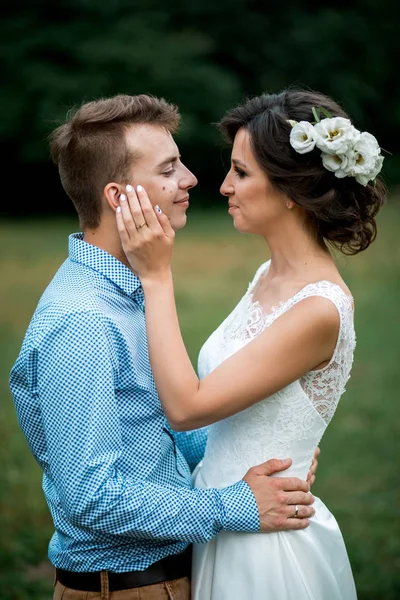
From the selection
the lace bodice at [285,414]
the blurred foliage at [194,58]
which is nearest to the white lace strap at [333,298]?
the lace bodice at [285,414]

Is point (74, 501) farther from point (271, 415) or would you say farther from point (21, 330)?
point (21, 330)

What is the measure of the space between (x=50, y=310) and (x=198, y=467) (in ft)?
3.56

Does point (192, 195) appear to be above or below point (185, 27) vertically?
below

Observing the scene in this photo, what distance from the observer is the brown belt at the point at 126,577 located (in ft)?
8.89

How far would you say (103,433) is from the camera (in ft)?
8.27

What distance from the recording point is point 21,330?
10633mm

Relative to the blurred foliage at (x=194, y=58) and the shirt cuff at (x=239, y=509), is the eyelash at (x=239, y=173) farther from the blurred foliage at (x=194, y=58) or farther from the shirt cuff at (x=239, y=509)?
the blurred foliage at (x=194, y=58)

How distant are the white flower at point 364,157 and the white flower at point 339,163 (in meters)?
0.02

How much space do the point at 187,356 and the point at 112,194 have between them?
2.33 ft

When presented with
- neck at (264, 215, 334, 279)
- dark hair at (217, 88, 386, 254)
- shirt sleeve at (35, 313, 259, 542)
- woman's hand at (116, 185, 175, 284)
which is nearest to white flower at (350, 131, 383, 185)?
dark hair at (217, 88, 386, 254)

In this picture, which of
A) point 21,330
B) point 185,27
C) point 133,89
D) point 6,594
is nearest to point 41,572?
point 6,594

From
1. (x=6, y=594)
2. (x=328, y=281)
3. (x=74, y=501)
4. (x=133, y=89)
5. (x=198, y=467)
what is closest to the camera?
(x=74, y=501)

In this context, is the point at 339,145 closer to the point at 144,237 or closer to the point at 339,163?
the point at 339,163

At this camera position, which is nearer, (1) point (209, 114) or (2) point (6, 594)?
(2) point (6, 594)
